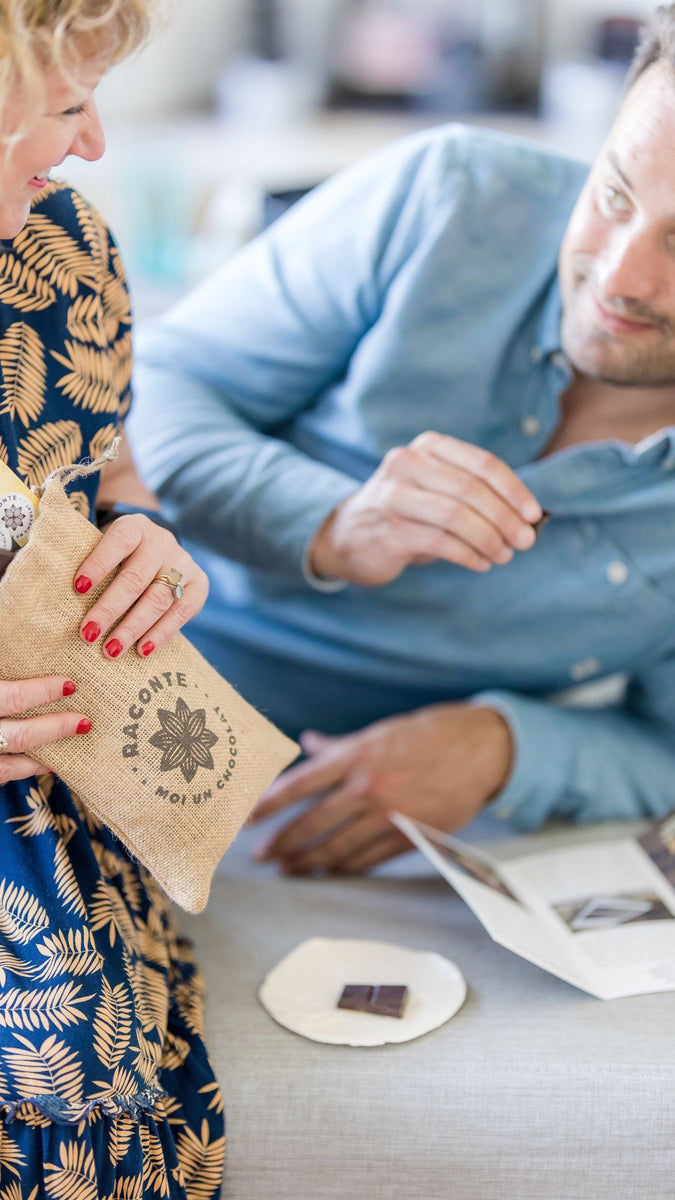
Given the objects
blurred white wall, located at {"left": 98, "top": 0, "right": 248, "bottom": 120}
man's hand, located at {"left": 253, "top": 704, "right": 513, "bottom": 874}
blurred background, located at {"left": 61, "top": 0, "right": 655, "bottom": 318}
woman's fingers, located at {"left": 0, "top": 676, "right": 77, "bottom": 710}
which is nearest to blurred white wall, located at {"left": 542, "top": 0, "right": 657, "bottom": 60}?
blurred background, located at {"left": 61, "top": 0, "right": 655, "bottom": 318}

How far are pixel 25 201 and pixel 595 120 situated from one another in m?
2.94

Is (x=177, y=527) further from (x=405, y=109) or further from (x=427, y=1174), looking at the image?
(x=405, y=109)

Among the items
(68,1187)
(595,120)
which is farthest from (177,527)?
(595,120)

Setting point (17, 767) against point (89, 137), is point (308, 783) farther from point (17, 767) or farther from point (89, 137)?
point (89, 137)

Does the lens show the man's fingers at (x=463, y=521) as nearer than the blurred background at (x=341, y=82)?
Yes

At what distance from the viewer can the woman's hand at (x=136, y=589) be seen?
2.63ft

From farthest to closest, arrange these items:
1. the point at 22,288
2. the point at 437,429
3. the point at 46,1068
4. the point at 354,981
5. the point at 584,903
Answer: the point at 437,429
the point at 584,903
the point at 354,981
the point at 22,288
the point at 46,1068

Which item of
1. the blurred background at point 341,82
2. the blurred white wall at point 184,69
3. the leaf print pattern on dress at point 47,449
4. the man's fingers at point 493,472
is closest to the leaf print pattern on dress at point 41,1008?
the leaf print pattern on dress at point 47,449

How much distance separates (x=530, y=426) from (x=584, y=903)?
521 millimetres

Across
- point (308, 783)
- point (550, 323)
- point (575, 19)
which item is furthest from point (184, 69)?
point (308, 783)

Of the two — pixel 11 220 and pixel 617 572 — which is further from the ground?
pixel 11 220

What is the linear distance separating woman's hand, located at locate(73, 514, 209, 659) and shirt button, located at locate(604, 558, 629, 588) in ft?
2.01

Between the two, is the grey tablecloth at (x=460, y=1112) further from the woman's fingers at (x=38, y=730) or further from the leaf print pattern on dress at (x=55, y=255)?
the leaf print pattern on dress at (x=55, y=255)

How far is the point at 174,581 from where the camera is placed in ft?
2.77
